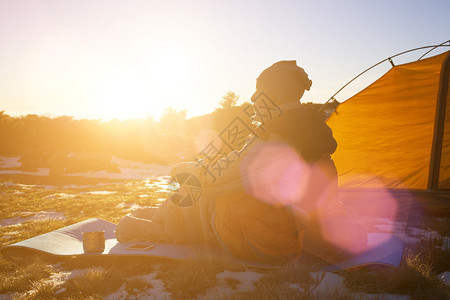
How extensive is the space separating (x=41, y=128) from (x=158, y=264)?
19.5 meters

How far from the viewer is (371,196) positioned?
5.34m

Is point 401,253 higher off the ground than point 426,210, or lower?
higher

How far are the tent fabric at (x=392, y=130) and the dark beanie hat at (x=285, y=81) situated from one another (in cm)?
357

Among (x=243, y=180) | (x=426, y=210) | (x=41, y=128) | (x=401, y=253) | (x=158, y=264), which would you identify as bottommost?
(x=426, y=210)

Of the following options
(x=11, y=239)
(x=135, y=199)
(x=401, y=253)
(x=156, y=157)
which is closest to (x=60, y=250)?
(x=11, y=239)

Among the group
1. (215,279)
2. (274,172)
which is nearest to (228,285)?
(215,279)

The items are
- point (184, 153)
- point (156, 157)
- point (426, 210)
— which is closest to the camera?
point (426, 210)

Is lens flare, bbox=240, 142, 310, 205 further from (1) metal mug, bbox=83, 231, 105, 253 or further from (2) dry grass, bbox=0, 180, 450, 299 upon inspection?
(1) metal mug, bbox=83, 231, 105, 253

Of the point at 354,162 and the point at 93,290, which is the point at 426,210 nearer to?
the point at 354,162

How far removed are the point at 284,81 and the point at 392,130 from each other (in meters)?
3.92

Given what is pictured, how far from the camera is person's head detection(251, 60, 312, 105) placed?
Answer: 2482 mm

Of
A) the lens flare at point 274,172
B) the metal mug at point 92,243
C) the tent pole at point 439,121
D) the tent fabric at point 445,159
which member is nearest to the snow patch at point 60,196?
the metal mug at point 92,243

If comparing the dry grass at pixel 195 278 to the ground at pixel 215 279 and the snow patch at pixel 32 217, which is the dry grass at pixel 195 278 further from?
the snow patch at pixel 32 217

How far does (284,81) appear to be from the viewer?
2475 mm
